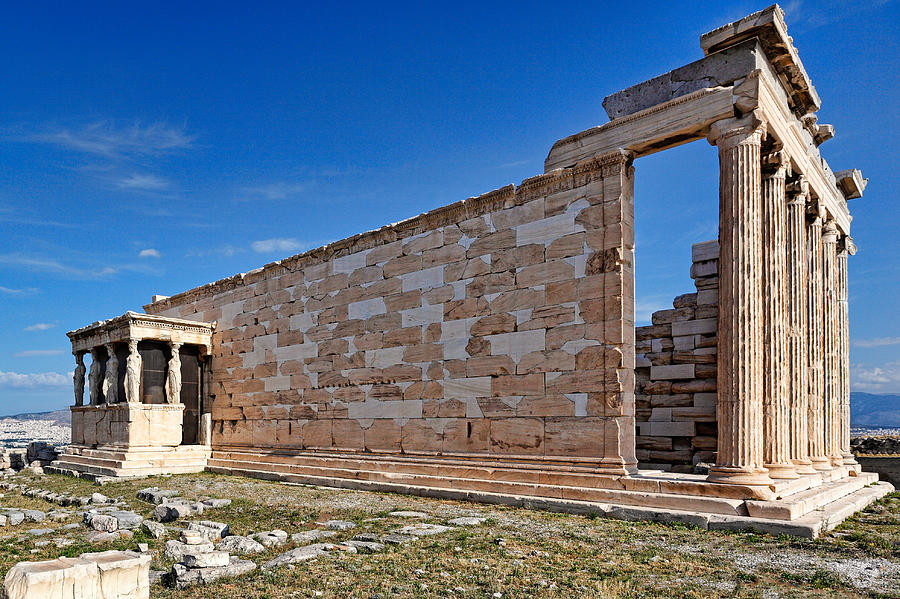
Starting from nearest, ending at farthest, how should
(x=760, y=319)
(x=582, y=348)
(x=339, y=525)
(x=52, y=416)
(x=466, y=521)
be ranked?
1. (x=339, y=525)
2. (x=466, y=521)
3. (x=760, y=319)
4. (x=582, y=348)
5. (x=52, y=416)

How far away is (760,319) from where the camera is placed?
10.2 meters

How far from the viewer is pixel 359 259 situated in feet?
51.2

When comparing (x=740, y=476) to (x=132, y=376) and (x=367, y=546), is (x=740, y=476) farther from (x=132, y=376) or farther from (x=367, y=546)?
(x=132, y=376)

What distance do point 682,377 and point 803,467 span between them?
3067mm

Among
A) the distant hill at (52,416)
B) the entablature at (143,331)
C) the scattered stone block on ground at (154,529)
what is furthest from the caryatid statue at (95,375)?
the distant hill at (52,416)

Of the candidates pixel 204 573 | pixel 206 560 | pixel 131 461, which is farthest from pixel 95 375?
pixel 204 573

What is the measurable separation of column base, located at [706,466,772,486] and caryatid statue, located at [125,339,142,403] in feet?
46.1

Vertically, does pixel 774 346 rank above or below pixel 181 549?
above

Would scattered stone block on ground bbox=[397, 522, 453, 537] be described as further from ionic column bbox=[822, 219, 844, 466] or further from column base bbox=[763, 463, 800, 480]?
ionic column bbox=[822, 219, 844, 466]

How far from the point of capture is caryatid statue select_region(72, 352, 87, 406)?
68.0 feet

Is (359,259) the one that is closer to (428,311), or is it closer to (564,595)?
(428,311)

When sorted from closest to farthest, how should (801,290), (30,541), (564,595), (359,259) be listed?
(564,595) → (30,541) → (801,290) → (359,259)

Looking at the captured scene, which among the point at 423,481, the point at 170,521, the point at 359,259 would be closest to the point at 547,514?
the point at 423,481

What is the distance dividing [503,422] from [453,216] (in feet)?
13.4
